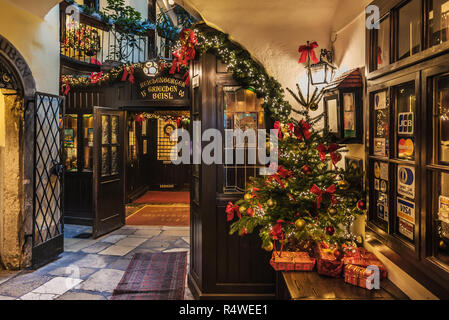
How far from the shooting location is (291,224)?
2.47 meters

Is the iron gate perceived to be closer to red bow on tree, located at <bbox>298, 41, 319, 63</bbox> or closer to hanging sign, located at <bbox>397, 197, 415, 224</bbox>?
red bow on tree, located at <bbox>298, 41, 319, 63</bbox>

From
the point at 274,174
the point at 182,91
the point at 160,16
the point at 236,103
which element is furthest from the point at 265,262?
the point at 160,16

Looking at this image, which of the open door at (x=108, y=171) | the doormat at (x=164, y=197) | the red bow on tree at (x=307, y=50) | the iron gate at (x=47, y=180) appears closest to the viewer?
the red bow on tree at (x=307, y=50)

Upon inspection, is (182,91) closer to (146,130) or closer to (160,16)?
(160,16)

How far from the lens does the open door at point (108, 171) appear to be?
234 inches

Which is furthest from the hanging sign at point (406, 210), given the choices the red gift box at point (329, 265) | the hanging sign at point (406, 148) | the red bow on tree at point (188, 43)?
the red bow on tree at point (188, 43)

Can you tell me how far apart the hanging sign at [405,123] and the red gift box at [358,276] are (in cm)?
94

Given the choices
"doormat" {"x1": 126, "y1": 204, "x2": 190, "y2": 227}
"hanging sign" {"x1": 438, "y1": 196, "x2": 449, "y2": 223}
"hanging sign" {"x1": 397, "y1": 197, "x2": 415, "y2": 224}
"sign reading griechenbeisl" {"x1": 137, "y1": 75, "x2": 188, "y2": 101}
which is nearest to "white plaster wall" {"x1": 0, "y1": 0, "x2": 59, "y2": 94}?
"sign reading griechenbeisl" {"x1": 137, "y1": 75, "x2": 188, "y2": 101}

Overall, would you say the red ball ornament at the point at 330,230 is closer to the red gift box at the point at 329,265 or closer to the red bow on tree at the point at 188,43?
the red gift box at the point at 329,265

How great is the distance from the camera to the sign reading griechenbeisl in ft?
21.1

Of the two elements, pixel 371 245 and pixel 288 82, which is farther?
pixel 288 82

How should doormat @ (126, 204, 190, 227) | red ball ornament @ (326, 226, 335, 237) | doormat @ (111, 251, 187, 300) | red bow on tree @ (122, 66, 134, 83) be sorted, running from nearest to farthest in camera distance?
red ball ornament @ (326, 226, 335, 237) → doormat @ (111, 251, 187, 300) → red bow on tree @ (122, 66, 134, 83) → doormat @ (126, 204, 190, 227)

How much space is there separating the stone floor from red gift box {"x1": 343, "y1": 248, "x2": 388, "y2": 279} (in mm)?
2016

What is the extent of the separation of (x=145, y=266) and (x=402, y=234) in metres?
3.50
